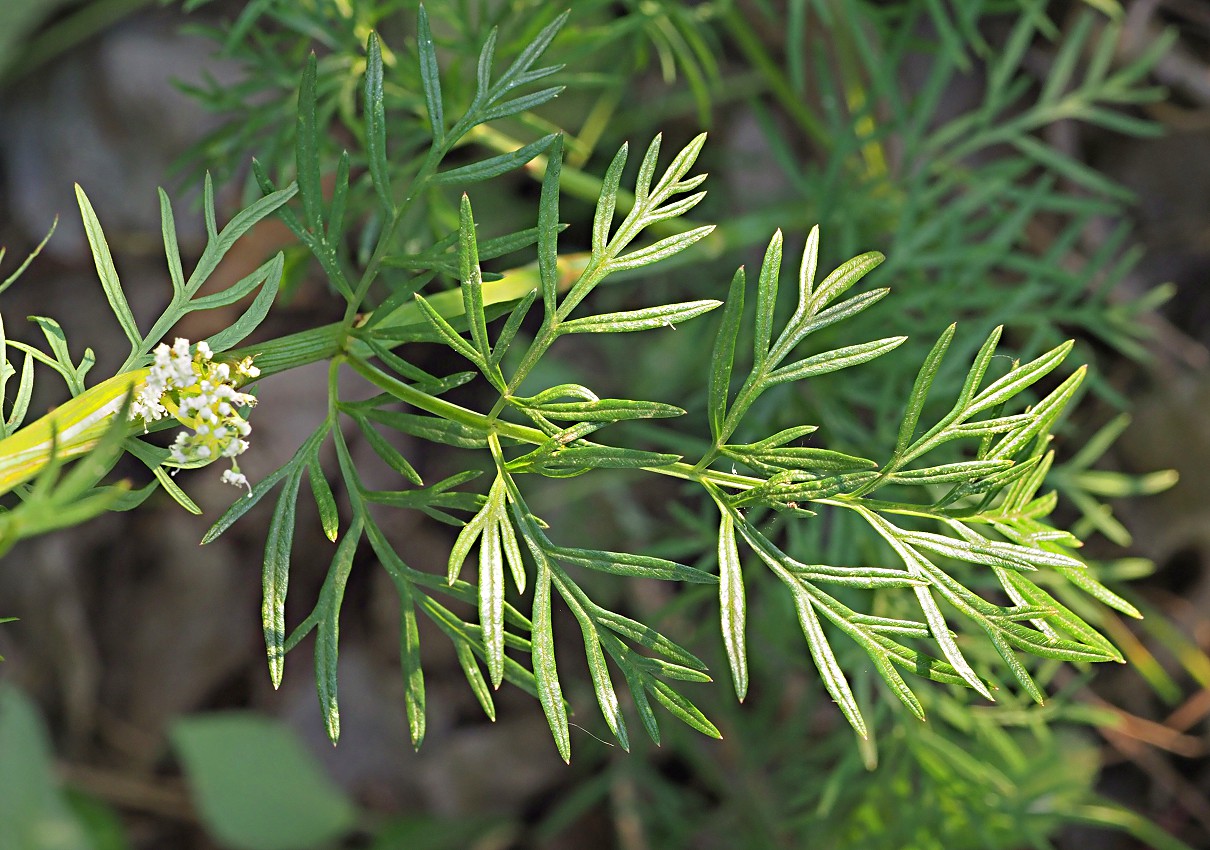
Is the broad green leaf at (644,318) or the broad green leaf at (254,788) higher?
the broad green leaf at (644,318)

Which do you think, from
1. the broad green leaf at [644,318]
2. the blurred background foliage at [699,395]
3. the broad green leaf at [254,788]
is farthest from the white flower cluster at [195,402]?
the broad green leaf at [254,788]

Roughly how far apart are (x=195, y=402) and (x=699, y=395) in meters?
0.89

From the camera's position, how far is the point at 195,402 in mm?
622

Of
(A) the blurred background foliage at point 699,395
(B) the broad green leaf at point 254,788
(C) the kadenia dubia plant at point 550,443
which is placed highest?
(C) the kadenia dubia plant at point 550,443

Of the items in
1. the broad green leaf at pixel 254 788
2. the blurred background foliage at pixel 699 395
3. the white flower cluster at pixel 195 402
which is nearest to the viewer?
the white flower cluster at pixel 195 402

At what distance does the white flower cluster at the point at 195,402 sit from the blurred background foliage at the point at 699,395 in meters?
0.60

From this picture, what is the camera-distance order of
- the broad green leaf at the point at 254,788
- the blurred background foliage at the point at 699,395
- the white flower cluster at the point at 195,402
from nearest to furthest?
the white flower cluster at the point at 195,402, the blurred background foliage at the point at 699,395, the broad green leaf at the point at 254,788

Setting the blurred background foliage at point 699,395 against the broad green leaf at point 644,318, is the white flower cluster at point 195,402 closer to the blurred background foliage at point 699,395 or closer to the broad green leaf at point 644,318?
the broad green leaf at point 644,318

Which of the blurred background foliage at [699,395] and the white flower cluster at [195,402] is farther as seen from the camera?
the blurred background foliage at [699,395]

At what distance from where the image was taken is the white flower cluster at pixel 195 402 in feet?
2.05

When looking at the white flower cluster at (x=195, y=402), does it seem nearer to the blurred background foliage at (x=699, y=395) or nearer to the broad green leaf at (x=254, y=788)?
the blurred background foliage at (x=699, y=395)

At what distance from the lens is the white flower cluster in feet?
2.05

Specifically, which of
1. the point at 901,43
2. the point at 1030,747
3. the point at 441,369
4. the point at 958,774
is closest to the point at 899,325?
the point at 901,43

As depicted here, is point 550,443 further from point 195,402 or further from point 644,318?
point 195,402
